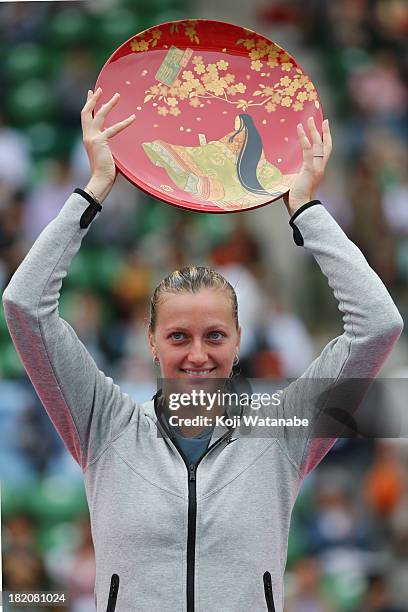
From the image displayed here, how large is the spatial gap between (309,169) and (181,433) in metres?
0.35

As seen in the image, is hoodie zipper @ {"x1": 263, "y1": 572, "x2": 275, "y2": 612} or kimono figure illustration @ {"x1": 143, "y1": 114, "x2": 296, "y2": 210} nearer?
hoodie zipper @ {"x1": 263, "y1": 572, "x2": 275, "y2": 612}

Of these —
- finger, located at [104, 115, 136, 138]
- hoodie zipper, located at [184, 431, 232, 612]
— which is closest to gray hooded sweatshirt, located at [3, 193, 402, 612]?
hoodie zipper, located at [184, 431, 232, 612]

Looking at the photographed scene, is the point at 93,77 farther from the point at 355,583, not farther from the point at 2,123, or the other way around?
the point at 355,583

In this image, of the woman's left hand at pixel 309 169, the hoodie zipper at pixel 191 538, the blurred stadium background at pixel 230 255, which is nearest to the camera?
the hoodie zipper at pixel 191 538

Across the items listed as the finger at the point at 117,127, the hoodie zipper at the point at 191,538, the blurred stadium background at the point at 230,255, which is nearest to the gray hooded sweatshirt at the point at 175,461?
the hoodie zipper at the point at 191,538

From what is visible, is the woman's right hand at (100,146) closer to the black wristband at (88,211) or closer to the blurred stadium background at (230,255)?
the black wristband at (88,211)

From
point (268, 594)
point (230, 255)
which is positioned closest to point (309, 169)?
point (268, 594)

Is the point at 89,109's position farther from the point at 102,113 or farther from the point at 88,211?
the point at 88,211

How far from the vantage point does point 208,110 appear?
56.8 inches

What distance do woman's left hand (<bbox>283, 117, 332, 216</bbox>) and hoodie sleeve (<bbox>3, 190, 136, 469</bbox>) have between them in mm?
246

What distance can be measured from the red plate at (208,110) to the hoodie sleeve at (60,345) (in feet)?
0.60

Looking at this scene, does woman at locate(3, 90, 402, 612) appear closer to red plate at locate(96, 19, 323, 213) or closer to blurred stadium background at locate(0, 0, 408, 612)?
red plate at locate(96, 19, 323, 213)

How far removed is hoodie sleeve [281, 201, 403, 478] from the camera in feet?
4.00

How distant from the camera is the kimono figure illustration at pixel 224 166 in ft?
4.54
